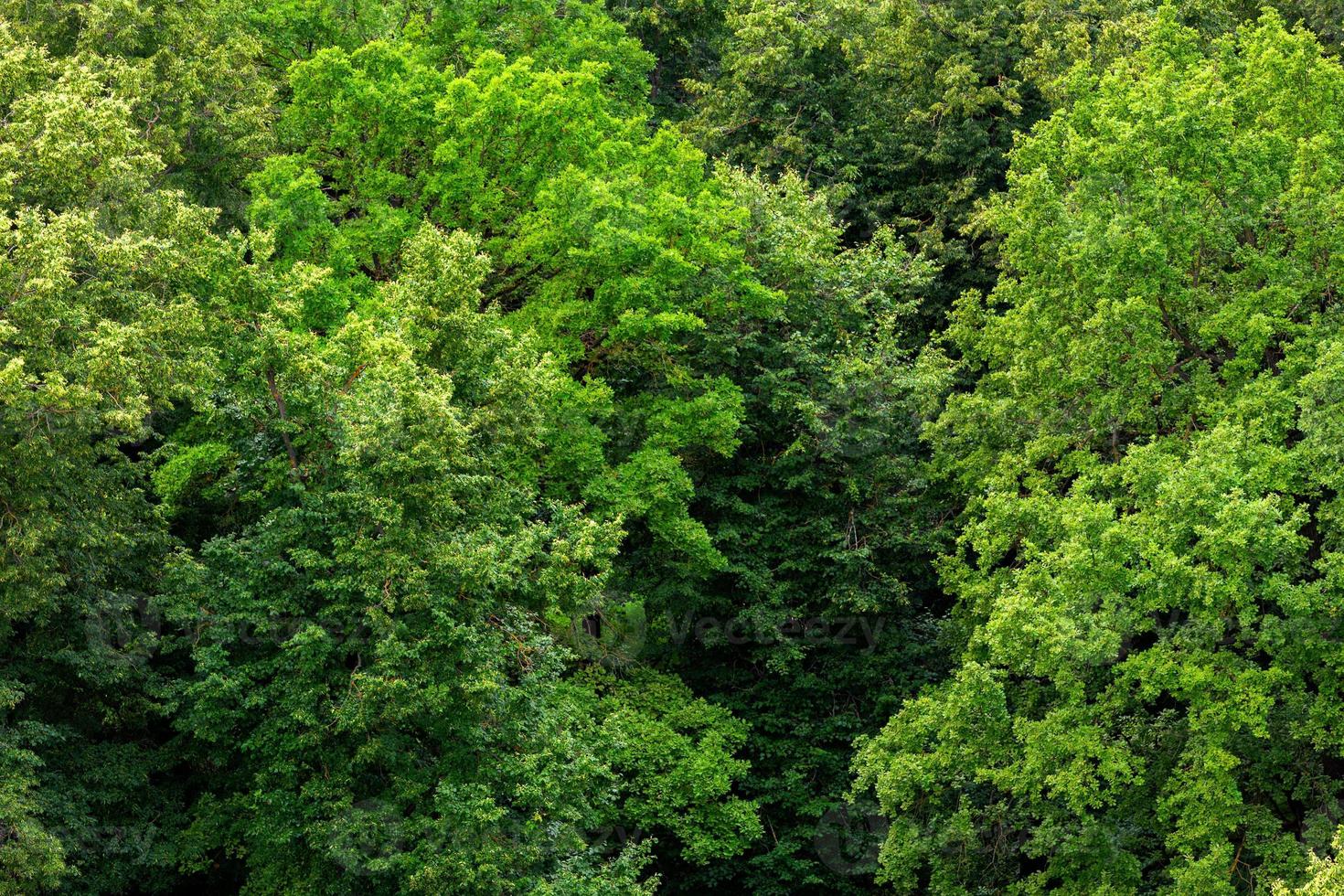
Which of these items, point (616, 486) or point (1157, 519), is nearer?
point (1157, 519)

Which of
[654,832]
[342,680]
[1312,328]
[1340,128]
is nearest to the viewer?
[342,680]

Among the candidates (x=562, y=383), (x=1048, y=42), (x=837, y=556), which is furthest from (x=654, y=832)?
(x=1048, y=42)

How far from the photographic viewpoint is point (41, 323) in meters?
23.7

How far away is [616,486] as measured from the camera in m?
33.2

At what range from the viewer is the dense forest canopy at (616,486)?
2506cm

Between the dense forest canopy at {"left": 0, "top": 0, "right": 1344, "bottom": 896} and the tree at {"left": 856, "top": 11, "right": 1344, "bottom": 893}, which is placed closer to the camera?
the dense forest canopy at {"left": 0, "top": 0, "right": 1344, "bottom": 896}

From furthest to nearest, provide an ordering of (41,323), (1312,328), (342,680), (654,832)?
1. (654,832)
2. (1312,328)
3. (342,680)
4. (41,323)

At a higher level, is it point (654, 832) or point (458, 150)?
point (458, 150)

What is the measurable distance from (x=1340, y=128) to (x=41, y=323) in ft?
74.1

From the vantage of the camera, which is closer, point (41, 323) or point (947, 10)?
point (41, 323)

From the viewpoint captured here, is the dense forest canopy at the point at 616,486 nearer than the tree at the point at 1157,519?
Yes

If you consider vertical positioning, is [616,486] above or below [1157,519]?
below

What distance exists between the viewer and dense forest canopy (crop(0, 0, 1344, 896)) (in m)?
25.1

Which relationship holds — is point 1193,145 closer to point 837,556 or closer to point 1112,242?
point 1112,242
